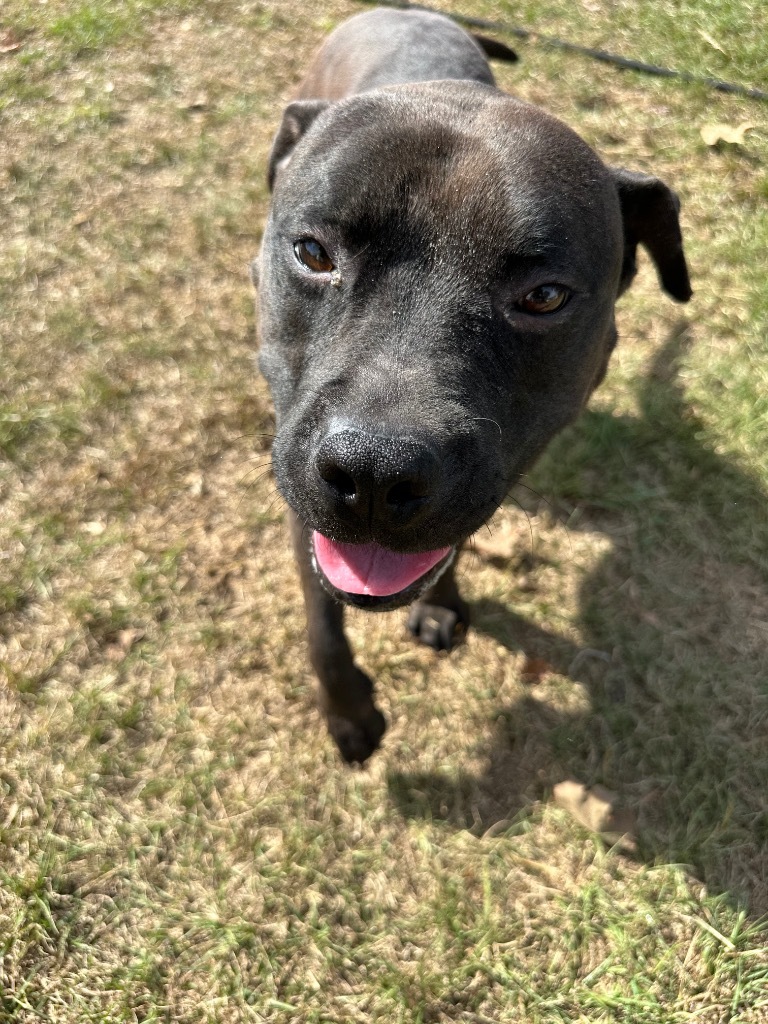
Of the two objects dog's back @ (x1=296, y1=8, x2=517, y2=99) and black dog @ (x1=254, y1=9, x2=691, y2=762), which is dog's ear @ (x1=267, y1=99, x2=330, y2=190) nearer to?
black dog @ (x1=254, y1=9, x2=691, y2=762)

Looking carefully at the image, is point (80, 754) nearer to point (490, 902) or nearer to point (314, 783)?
point (314, 783)

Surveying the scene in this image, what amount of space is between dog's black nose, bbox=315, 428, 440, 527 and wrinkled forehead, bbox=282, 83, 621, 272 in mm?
590

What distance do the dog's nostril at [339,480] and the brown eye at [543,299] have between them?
2.24ft

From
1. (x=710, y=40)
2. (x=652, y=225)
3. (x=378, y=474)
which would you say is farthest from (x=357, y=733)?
(x=710, y=40)

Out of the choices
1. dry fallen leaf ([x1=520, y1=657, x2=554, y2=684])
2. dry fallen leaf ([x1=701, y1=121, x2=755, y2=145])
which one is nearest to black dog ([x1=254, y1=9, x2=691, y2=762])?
dry fallen leaf ([x1=520, y1=657, x2=554, y2=684])

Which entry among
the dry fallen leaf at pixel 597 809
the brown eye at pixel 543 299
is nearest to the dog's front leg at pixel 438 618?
the dry fallen leaf at pixel 597 809

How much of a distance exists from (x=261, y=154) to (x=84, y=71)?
1433 mm

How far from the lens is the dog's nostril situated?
1.82m

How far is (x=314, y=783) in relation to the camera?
296 cm

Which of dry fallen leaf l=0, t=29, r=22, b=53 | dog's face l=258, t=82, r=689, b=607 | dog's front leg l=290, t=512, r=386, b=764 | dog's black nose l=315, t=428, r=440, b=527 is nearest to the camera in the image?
dog's black nose l=315, t=428, r=440, b=527

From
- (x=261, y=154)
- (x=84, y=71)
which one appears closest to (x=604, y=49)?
(x=261, y=154)

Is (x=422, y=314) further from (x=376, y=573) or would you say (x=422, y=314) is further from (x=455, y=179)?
(x=376, y=573)

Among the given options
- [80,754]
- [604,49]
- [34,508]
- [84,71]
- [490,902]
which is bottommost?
[490,902]

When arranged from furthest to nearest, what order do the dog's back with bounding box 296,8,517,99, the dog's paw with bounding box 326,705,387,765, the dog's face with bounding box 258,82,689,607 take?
1. the dog's back with bounding box 296,8,517,99
2. the dog's paw with bounding box 326,705,387,765
3. the dog's face with bounding box 258,82,689,607
